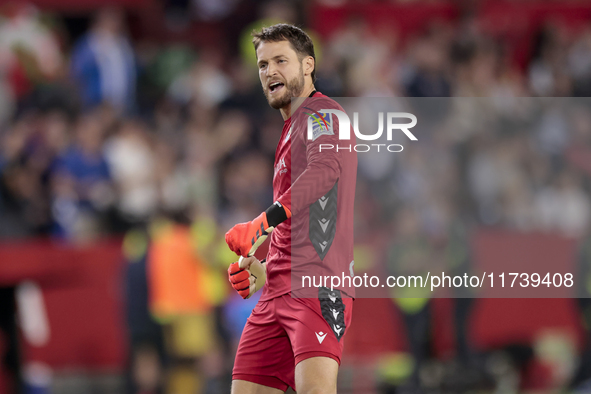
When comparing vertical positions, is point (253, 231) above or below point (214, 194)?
below

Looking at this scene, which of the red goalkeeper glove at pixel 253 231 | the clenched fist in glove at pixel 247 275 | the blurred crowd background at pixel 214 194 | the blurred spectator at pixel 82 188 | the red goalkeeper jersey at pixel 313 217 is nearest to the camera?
the red goalkeeper glove at pixel 253 231

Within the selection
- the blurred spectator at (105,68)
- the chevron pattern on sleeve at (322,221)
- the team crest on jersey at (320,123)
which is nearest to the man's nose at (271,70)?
the team crest on jersey at (320,123)

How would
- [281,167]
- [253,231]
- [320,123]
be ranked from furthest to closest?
[281,167] → [320,123] → [253,231]

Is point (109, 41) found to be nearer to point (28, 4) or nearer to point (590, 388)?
point (28, 4)

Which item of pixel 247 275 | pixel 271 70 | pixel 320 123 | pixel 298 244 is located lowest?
pixel 247 275

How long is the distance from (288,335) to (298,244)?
468 millimetres

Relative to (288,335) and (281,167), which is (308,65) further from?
(288,335)

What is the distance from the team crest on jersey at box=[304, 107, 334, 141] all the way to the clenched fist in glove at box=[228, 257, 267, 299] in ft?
2.35

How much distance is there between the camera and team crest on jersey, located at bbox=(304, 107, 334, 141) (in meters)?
3.85

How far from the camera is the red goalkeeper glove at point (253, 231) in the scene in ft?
11.9

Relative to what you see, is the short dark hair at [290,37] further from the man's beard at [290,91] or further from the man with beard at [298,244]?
the man's beard at [290,91]

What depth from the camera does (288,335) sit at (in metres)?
4.00

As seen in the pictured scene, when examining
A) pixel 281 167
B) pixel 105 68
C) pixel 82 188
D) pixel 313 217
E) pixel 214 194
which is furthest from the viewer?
pixel 105 68

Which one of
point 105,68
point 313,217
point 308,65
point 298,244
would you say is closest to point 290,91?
point 308,65
